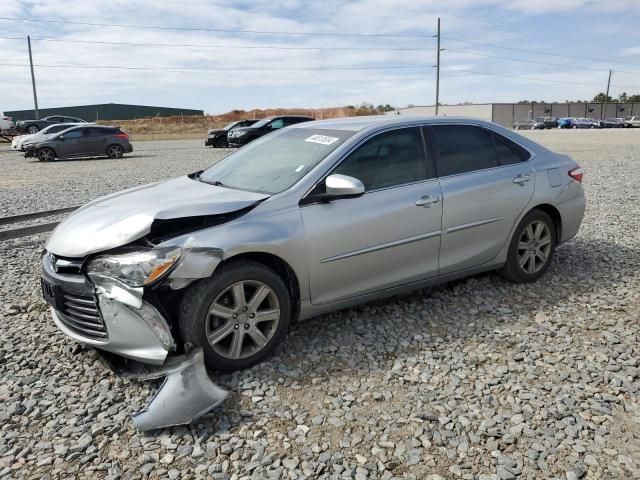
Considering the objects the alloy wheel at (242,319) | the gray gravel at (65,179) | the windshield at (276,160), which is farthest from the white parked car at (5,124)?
the alloy wheel at (242,319)

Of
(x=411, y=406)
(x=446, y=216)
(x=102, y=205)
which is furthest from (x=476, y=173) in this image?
(x=102, y=205)

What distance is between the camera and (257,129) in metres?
24.8

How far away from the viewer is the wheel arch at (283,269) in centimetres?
363

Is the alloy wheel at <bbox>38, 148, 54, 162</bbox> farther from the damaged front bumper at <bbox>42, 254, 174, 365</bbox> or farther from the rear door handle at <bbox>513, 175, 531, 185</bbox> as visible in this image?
the rear door handle at <bbox>513, 175, 531, 185</bbox>

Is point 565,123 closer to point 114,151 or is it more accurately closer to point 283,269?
point 114,151

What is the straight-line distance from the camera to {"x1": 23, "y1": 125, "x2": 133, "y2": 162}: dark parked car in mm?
20906

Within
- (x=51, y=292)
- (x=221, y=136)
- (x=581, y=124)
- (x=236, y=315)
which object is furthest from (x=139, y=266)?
(x=581, y=124)

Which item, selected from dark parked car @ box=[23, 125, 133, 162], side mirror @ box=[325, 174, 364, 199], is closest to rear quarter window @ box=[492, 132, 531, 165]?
side mirror @ box=[325, 174, 364, 199]

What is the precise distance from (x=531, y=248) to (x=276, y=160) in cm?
260

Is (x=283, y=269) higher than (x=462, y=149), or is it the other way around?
(x=462, y=149)

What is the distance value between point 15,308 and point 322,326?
275 centimetres

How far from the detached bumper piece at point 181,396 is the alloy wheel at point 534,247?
10.6ft

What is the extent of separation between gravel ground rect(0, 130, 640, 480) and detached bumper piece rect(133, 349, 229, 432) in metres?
0.08

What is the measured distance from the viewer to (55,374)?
363cm
